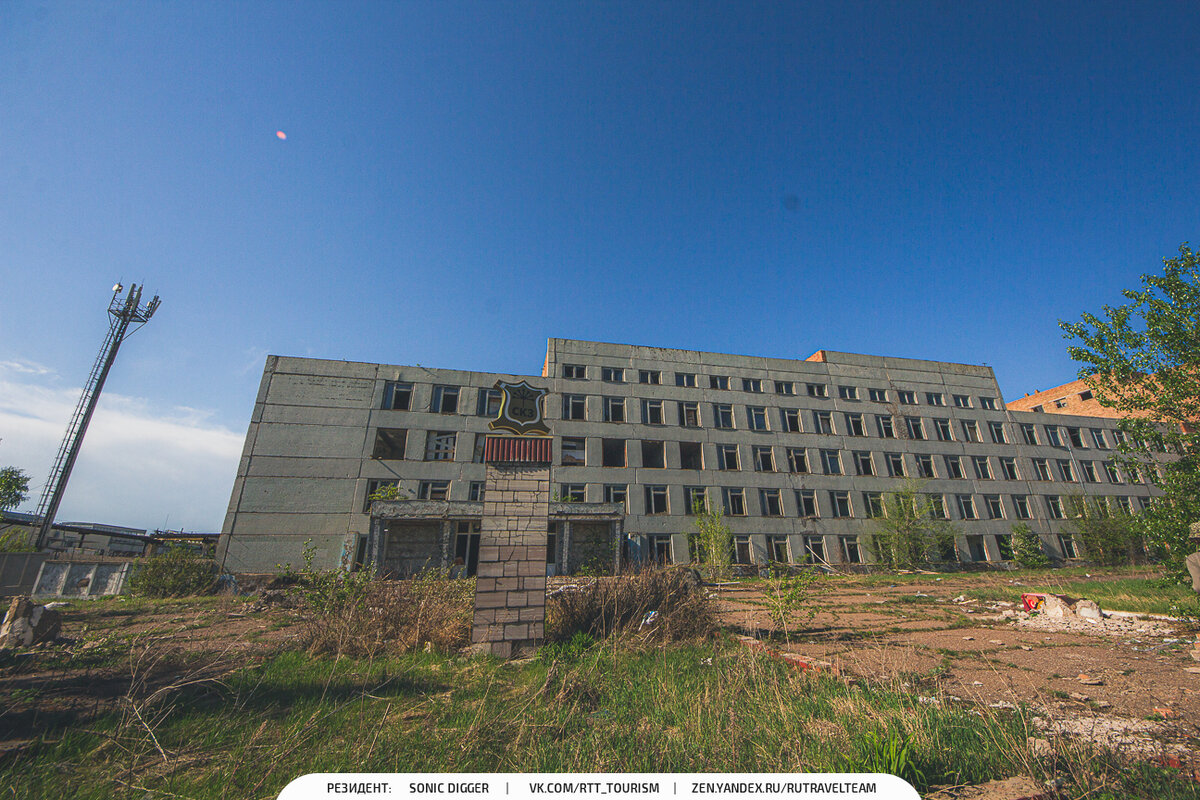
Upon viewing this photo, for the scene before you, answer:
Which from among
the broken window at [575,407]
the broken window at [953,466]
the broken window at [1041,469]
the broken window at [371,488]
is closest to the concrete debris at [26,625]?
the broken window at [371,488]

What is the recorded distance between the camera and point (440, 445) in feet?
90.1

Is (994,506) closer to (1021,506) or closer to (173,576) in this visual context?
(1021,506)

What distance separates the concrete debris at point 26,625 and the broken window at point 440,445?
63.3 feet

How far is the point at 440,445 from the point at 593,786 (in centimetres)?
2654

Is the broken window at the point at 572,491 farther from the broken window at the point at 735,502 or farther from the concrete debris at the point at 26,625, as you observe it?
the concrete debris at the point at 26,625

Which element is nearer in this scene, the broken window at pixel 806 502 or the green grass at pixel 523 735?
the green grass at pixel 523 735

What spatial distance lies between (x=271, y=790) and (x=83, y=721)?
8.90 ft

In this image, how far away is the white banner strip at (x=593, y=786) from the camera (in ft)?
8.71

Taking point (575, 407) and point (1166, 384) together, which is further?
point (575, 407)

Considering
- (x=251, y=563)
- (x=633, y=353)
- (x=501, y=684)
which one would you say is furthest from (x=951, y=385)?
(x=251, y=563)

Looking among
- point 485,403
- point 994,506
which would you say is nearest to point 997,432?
point 994,506

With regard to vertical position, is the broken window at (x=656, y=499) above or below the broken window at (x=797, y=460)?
below

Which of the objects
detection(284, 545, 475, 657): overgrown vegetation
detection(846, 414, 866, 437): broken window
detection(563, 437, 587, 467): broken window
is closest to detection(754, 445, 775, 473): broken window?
detection(846, 414, 866, 437): broken window

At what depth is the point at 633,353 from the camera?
31406mm
